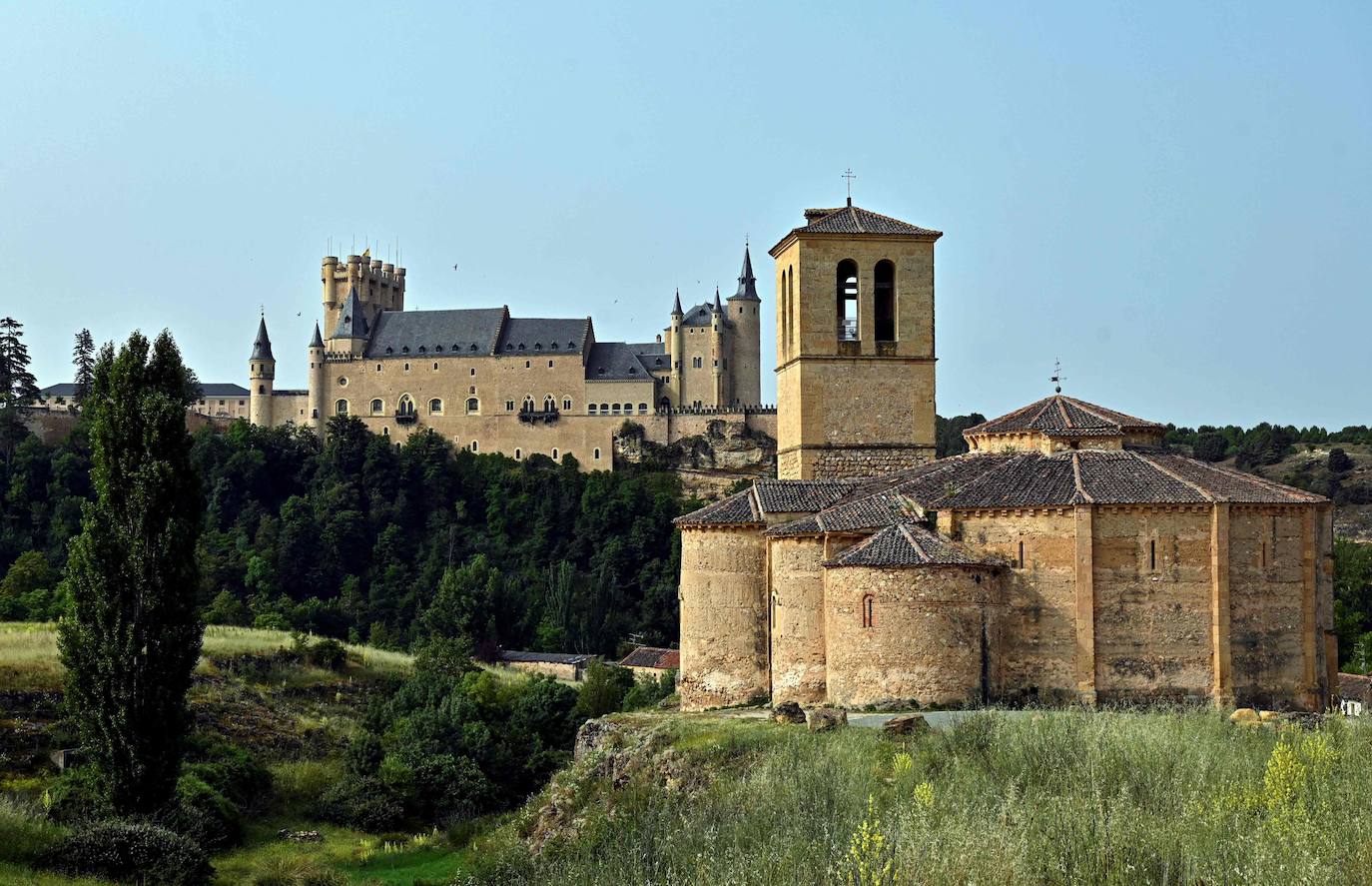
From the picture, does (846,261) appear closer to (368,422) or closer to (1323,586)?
(1323,586)

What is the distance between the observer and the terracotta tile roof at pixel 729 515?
105 ft

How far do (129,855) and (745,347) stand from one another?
258 feet

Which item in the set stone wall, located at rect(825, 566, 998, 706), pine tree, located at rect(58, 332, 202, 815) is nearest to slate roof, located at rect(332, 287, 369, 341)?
pine tree, located at rect(58, 332, 202, 815)

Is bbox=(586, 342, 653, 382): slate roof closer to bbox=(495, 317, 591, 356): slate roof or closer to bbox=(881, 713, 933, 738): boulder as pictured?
bbox=(495, 317, 591, 356): slate roof

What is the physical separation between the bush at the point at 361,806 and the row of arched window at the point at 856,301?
44.9 feet

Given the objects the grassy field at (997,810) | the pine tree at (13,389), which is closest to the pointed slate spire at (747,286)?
the pine tree at (13,389)

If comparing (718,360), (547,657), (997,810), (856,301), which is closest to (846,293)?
(856,301)

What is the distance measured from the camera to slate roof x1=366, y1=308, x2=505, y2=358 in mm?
105312

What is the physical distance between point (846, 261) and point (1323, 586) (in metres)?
12.0

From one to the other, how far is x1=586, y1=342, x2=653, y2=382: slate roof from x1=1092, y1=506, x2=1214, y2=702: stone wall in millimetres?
74287

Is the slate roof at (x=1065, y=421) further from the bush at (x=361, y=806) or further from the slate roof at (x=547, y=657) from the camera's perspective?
the slate roof at (x=547, y=657)

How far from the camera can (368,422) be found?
103812mm

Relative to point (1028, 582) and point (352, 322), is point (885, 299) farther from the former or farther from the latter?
point (352, 322)

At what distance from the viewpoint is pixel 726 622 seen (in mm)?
31875
